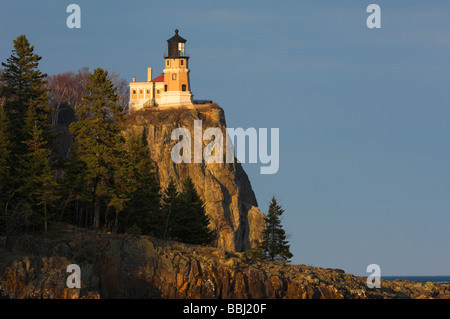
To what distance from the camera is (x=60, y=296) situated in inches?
2082

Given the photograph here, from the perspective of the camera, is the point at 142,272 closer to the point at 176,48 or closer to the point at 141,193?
the point at 141,193

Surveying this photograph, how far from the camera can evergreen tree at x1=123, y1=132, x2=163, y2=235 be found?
79.0m

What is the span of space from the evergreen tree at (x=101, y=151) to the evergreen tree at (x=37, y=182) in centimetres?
502

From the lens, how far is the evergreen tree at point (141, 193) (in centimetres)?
7900

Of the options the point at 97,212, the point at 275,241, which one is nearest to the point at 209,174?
the point at 275,241

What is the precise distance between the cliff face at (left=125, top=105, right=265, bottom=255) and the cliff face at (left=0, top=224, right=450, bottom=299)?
7887cm

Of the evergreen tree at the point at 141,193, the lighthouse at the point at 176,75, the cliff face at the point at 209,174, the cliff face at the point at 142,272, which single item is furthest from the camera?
the lighthouse at the point at 176,75

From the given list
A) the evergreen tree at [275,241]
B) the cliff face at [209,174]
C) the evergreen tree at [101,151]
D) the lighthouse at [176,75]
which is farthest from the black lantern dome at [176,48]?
the evergreen tree at [101,151]

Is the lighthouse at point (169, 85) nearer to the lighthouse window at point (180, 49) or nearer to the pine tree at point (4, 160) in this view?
the lighthouse window at point (180, 49)

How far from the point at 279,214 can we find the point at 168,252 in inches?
1388

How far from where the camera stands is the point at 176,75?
16262 centimetres

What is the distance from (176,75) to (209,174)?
21994 millimetres

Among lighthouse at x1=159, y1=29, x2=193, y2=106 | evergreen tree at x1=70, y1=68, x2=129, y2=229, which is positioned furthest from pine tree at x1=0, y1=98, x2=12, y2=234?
lighthouse at x1=159, y1=29, x2=193, y2=106
